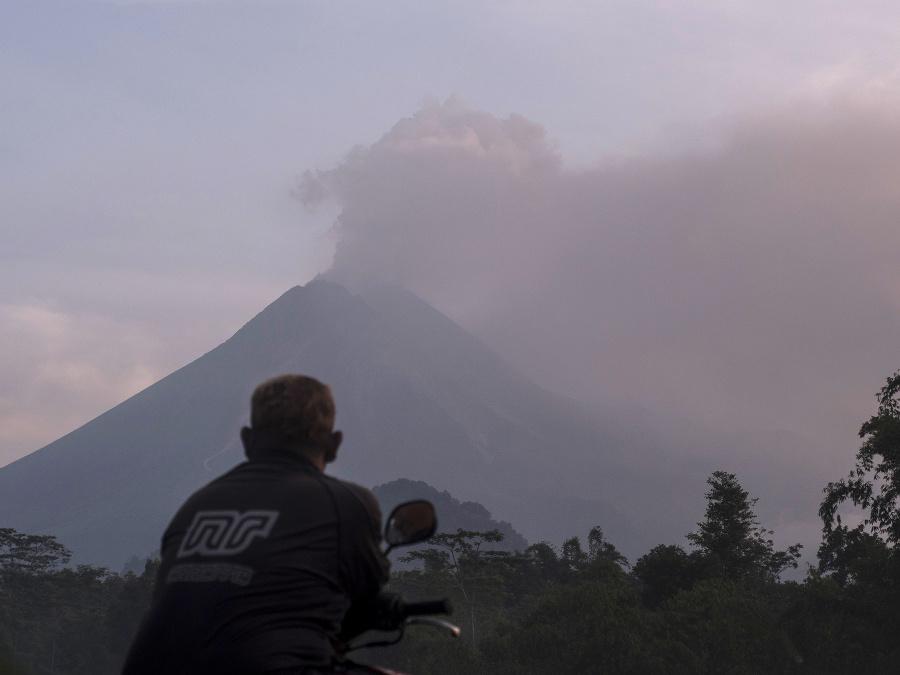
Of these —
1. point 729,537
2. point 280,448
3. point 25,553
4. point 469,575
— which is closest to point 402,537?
point 280,448

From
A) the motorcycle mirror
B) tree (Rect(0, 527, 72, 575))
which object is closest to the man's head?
the motorcycle mirror

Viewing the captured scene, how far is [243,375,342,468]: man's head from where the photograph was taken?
3.12 m

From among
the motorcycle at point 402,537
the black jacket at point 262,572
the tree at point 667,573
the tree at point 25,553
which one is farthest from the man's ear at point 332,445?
the tree at point 25,553

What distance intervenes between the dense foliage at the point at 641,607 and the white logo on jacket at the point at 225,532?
273 cm

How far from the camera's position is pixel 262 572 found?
2.71 metres

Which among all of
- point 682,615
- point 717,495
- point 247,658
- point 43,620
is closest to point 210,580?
point 247,658

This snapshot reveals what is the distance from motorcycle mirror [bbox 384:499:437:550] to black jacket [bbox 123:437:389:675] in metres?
0.08

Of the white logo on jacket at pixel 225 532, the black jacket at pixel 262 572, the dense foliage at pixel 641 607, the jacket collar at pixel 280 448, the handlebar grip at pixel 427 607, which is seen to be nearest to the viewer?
the black jacket at pixel 262 572

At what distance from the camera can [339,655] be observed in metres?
3.10

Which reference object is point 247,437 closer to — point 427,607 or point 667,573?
point 427,607

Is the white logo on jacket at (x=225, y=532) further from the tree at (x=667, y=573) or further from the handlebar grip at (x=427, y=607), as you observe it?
the tree at (x=667, y=573)

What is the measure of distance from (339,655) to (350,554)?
0.46 meters

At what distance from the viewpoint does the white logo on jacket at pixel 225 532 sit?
276 cm

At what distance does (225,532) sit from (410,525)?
692 mm
